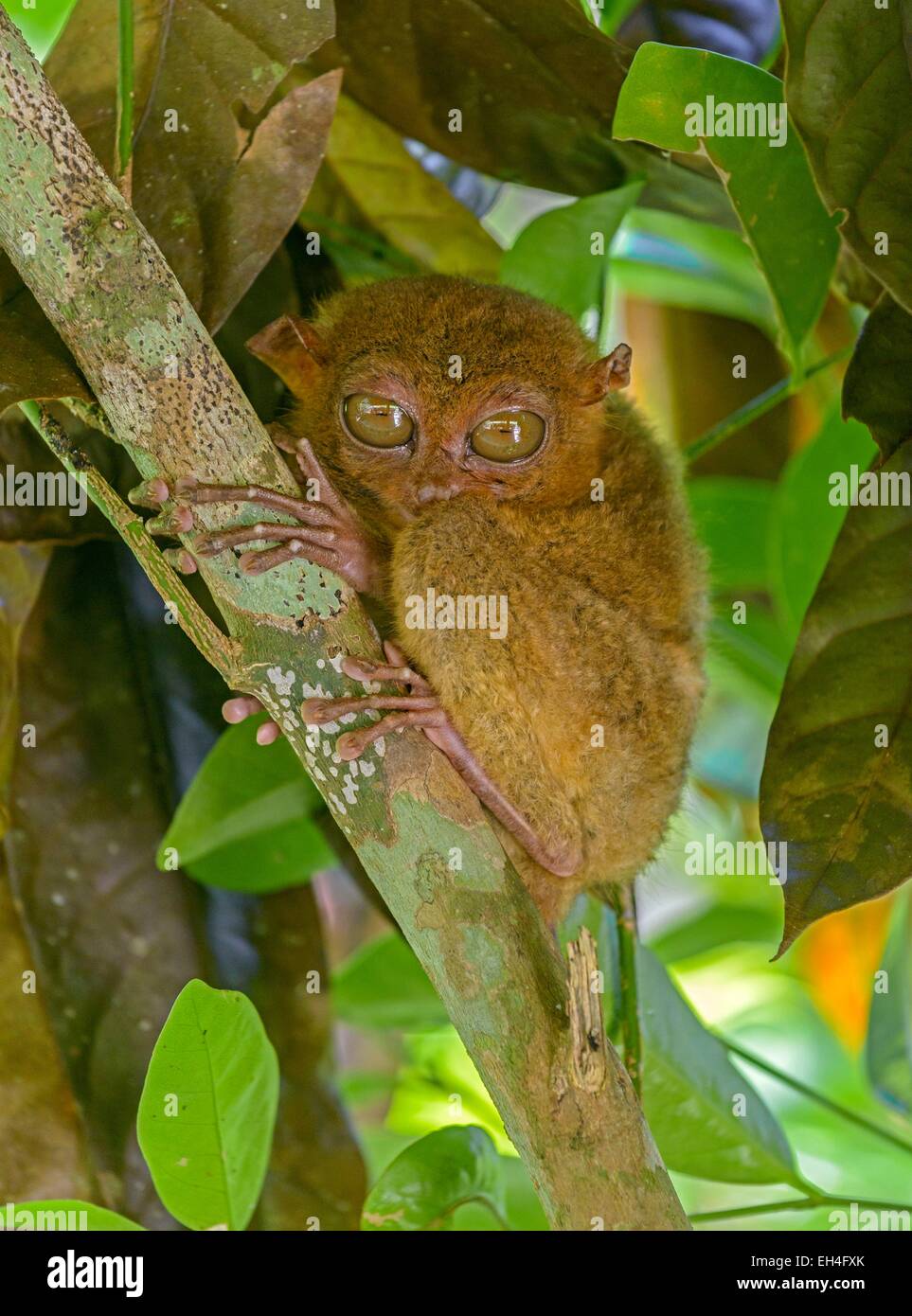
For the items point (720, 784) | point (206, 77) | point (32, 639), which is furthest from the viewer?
point (720, 784)

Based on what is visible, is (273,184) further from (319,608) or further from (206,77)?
(319,608)

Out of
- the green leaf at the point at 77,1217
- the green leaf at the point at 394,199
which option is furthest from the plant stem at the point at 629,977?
the green leaf at the point at 394,199

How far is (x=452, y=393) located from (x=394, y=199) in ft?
2.24

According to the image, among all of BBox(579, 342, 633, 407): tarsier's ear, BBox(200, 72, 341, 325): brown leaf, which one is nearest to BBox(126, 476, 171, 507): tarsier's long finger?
BBox(200, 72, 341, 325): brown leaf

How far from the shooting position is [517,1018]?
1.52m

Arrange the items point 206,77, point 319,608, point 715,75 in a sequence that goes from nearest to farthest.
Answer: point 319,608, point 715,75, point 206,77

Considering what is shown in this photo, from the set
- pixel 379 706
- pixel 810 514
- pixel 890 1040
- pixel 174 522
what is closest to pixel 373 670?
pixel 379 706

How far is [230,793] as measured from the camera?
2229 mm

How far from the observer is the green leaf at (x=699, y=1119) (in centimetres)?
225

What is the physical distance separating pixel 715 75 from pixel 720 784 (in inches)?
81.8

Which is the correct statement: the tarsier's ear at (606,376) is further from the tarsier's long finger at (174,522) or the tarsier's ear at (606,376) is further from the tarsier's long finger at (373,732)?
the tarsier's long finger at (174,522)

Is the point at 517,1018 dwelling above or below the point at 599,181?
below

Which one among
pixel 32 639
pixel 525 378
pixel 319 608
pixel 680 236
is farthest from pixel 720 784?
pixel 319 608

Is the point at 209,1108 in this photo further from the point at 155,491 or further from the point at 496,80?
the point at 496,80
